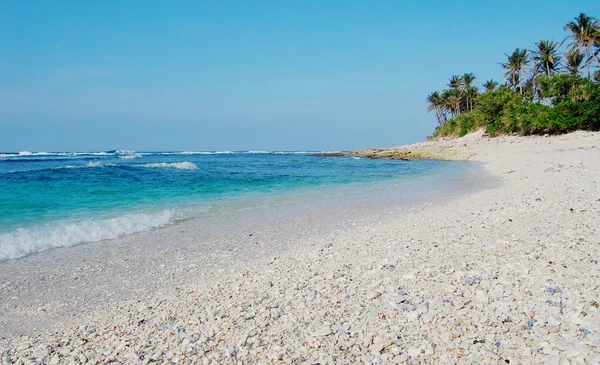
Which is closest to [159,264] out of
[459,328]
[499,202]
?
[459,328]

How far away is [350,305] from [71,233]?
24.2 ft

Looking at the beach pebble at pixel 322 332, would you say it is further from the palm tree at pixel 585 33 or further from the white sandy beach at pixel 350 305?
the palm tree at pixel 585 33

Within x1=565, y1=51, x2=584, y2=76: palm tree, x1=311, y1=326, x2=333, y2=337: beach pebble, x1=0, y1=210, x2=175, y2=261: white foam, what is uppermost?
x1=565, y1=51, x2=584, y2=76: palm tree

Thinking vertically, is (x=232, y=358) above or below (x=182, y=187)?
below

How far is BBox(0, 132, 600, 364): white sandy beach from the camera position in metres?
3.43

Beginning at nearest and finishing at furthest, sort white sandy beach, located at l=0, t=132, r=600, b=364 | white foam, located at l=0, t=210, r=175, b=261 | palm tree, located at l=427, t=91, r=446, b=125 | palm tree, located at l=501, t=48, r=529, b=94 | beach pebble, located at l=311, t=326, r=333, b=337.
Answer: white sandy beach, located at l=0, t=132, r=600, b=364, beach pebble, located at l=311, t=326, r=333, b=337, white foam, located at l=0, t=210, r=175, b=261, palm tree, located at l=501, t=48, r=529, b=94, palm tree, located at l=427, t=91, r=446, b=125

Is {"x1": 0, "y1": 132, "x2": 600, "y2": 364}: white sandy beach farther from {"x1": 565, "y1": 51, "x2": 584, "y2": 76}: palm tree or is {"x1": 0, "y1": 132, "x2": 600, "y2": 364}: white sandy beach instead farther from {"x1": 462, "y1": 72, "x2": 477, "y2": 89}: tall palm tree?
{"x1": 462, "y1": 72, "x2": 477, "y2": 89}: tall palm tree

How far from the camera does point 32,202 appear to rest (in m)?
14.0

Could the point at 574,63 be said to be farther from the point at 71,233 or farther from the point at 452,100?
the point at 71,233

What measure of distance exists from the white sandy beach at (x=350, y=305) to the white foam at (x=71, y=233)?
3.67 ft

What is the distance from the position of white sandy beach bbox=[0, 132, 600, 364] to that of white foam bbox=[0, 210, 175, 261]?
3.67 feet

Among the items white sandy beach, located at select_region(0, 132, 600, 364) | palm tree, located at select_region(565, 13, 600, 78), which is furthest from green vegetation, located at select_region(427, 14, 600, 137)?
white sandy beach, located at select_region(0, 132, 600, 364)

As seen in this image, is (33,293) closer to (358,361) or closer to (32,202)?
(358,361)

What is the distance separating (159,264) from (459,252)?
5106 mm
